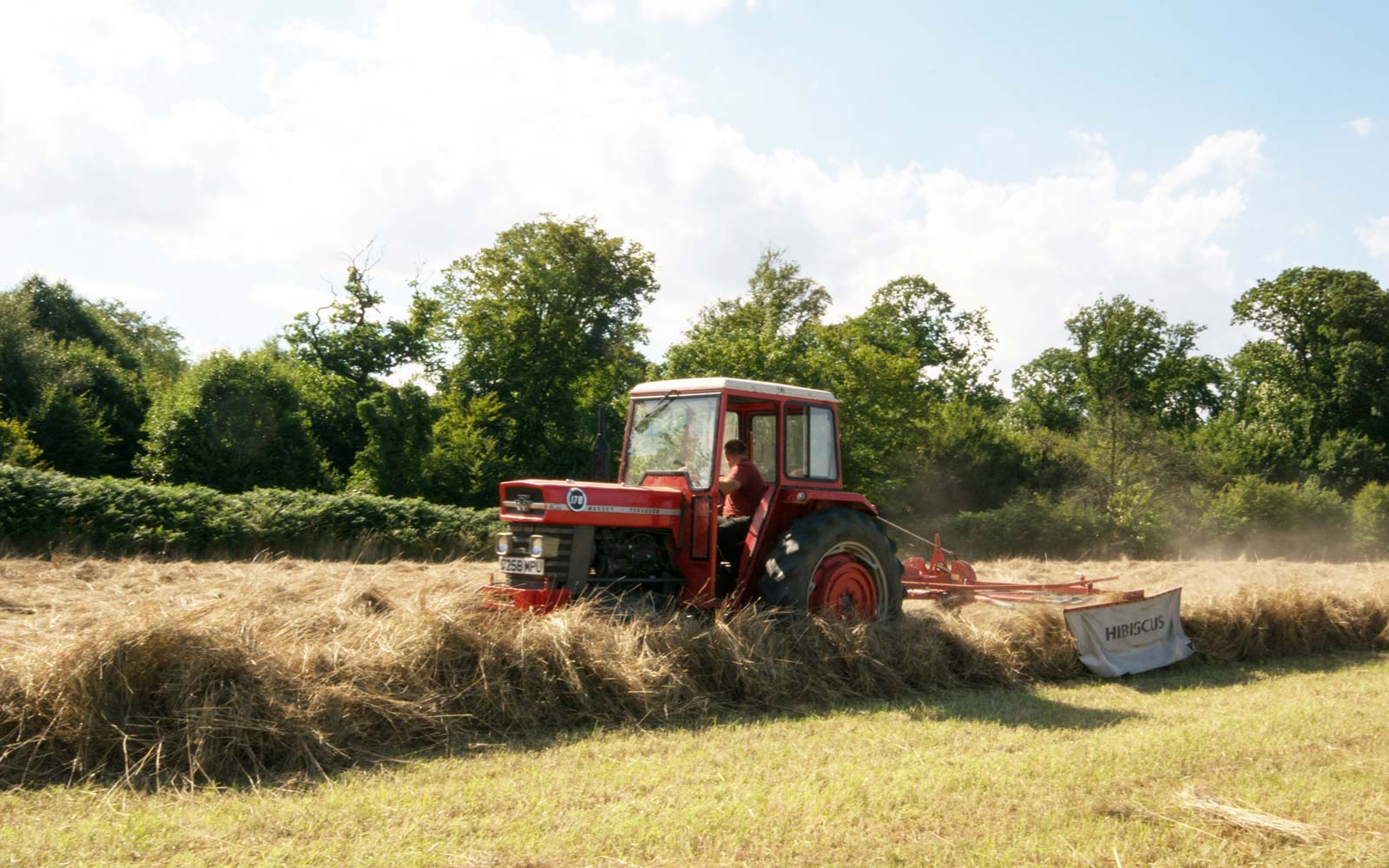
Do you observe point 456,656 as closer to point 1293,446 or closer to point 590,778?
point 590,778

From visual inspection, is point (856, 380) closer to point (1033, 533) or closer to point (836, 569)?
point (1033, 533)

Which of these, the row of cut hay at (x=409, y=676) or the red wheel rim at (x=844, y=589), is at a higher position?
the red wheel rim at (x=844, y=589)

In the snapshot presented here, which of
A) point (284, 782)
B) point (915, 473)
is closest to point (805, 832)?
point (284, 782)

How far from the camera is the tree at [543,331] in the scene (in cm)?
3028

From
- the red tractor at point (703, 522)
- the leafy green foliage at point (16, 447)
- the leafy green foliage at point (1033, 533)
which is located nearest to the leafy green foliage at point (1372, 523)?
the leafy green foliage at point (1033, 533)

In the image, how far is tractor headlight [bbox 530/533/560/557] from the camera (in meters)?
7.68

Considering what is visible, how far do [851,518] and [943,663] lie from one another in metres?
1.34

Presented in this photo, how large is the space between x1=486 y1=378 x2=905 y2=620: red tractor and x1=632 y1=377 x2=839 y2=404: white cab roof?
17 millimetres

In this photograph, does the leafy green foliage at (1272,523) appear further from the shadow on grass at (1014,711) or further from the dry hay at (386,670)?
the shadow on grass at (1014,711)

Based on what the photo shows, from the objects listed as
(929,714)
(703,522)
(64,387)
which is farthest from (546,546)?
(64,387)

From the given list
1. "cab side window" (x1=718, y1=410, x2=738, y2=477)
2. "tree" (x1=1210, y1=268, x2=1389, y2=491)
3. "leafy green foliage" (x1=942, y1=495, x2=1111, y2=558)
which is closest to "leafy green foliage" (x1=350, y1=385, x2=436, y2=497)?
"leafy green foliage" (x1=942, y1=495, x2=1111, y2=558)

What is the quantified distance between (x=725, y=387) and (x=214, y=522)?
36.3 ft

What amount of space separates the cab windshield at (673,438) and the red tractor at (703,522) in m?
0.01

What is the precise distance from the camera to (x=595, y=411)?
31219 mm
